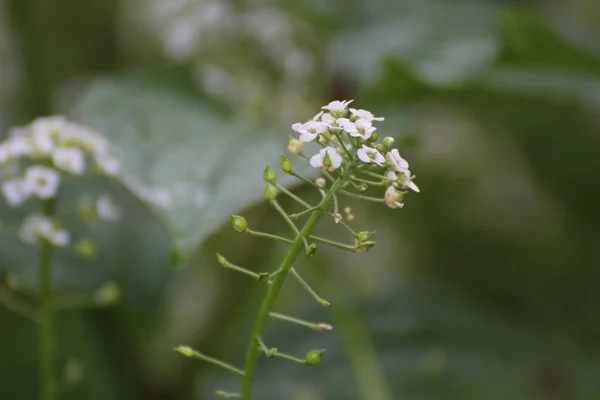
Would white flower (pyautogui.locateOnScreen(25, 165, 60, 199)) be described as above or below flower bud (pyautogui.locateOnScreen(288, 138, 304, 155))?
below

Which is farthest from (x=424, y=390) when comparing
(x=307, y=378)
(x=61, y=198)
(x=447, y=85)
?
(x=61, y=198)

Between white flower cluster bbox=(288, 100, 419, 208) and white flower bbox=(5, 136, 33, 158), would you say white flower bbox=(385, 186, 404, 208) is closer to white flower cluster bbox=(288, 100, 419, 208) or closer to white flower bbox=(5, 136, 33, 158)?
white flower cluster bbox=(288, 100, 419, 208)

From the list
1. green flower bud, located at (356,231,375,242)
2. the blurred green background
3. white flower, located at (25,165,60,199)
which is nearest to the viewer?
green flower bud, located at (356,231,375,242)

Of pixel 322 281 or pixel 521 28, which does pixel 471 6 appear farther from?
pixel 322 281

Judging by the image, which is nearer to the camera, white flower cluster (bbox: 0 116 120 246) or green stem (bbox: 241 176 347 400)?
green stem (bbox: 241 176 347 400)

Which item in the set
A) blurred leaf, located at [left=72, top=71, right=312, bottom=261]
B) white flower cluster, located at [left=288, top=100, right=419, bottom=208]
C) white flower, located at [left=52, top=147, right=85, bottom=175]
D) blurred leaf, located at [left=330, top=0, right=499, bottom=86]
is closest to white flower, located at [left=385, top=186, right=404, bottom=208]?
white flower cluster, located at [left=288, top=100, right=419, bottom=208]

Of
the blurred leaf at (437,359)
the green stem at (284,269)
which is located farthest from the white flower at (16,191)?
the blurred leaf at (437,359)

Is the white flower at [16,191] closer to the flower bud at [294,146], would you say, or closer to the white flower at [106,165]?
the white flower at [106,165]
